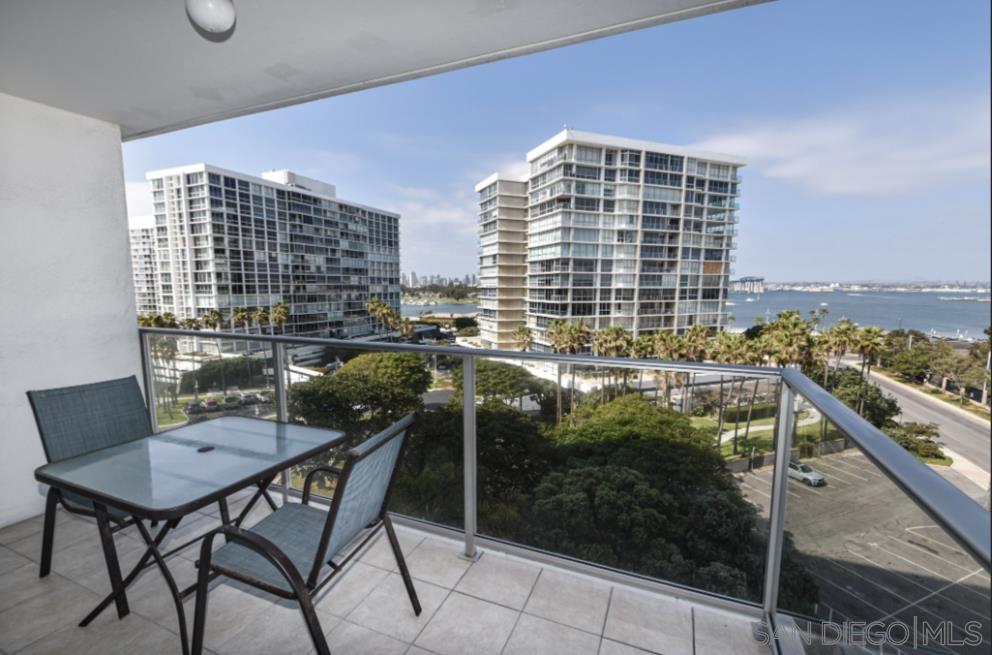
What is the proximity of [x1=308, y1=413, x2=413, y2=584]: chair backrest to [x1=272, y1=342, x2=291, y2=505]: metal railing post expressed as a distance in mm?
1594

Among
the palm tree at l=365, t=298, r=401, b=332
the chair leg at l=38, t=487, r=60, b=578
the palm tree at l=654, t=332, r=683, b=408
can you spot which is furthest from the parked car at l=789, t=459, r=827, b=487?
the palm tree at l=365, t=298, r=401, b=332

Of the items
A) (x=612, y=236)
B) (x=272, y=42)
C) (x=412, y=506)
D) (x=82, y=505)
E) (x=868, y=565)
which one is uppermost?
(x=612, y=236)

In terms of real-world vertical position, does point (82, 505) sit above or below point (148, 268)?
below

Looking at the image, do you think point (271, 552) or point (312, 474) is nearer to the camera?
point (271, 552)

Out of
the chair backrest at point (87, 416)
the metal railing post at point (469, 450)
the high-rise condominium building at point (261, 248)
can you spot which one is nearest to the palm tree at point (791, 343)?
the metal railing post at point (469, 450)

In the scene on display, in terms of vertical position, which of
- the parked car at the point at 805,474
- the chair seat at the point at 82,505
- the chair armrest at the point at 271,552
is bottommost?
the chair seat at the point at 82,505

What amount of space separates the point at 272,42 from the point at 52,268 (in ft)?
8.03

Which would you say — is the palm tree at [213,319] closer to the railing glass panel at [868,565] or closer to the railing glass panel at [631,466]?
the railing glass panel at [631,466]

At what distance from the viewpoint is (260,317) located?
4675cm

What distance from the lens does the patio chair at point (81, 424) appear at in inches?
85.2

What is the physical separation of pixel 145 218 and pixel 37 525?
59.0 metres

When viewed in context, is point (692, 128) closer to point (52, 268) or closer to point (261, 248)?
point (261, 248)

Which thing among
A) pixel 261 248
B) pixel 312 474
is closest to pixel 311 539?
pixel 312 474

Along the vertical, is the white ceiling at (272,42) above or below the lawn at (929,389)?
above
